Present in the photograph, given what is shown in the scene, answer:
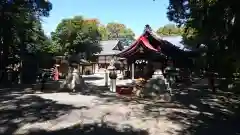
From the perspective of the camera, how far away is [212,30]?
14305 millimetres

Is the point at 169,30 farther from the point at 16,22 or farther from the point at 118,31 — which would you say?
the point at 16,22

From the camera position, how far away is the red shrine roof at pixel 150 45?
30188 mm

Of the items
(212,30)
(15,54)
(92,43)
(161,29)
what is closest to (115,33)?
(161,29)

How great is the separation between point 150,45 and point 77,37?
1280 cm

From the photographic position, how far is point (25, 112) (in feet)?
33.6

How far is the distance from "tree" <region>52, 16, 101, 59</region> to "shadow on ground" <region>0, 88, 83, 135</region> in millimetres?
27554

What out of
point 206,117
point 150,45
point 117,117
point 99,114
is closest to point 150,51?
point 150,45

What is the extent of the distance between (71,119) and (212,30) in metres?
8.35

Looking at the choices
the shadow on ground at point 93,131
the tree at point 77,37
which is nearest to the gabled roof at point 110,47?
the tree at point 77,37

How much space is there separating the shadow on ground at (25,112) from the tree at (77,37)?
2755 centimetres

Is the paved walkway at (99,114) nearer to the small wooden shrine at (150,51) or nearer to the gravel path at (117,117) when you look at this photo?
the gravel path at (117,117)

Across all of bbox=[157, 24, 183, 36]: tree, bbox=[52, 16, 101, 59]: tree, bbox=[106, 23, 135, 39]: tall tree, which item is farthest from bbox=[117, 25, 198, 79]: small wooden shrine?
bbox=[106, 23, 135, 39]: tall tree

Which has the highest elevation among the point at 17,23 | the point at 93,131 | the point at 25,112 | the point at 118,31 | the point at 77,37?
the point at 118,31

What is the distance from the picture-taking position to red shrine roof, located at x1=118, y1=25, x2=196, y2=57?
3019 cm
